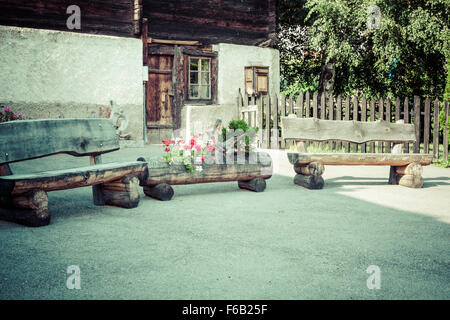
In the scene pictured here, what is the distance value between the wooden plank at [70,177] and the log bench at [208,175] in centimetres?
25

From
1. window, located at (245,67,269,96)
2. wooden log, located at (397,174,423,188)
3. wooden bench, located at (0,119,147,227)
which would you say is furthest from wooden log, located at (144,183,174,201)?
window, located at (245,67,269,96)

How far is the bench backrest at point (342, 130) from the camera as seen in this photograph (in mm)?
6023

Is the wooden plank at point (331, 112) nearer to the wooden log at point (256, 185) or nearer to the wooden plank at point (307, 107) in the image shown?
the wooden plank at point (307, 107)

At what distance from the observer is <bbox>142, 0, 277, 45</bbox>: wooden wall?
13.2 meters

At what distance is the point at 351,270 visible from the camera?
2.73m

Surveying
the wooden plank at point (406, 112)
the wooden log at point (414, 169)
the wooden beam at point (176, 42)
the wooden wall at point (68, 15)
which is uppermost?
the wooden wall at point (68, 15)

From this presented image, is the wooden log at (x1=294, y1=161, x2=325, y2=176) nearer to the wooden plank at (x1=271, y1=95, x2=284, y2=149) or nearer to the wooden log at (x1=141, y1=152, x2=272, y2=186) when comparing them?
the wooden log at (x1=141, y1=152, x2=272, y2=186)

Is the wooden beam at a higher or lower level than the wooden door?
higher

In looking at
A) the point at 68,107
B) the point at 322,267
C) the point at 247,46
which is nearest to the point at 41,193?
the point at 322,267

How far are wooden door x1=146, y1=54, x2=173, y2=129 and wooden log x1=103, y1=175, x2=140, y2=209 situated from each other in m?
8.70

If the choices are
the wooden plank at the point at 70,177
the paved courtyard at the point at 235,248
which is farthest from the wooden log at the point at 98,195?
the wooden plank at the point at 70,177

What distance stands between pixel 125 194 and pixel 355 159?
11.0 ft

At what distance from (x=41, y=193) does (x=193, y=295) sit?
6.86 feet
